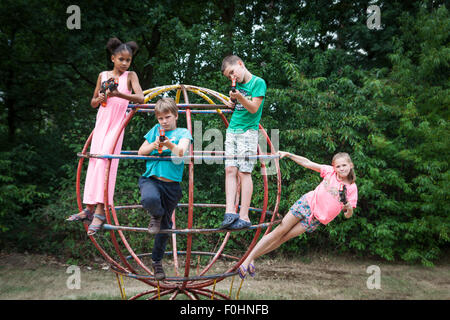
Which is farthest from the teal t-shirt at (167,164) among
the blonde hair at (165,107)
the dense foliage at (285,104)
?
the dense foliage at (285,104)

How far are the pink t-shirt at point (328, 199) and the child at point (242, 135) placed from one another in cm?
69

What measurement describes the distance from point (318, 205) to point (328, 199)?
11cm

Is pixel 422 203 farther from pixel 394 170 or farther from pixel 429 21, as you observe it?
pixel 429 21

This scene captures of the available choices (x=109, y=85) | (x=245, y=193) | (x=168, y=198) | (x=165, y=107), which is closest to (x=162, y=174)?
(x=168, y=198)

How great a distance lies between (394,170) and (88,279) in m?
5.07

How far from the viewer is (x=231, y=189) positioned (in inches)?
128

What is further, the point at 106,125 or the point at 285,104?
the point at 285,104

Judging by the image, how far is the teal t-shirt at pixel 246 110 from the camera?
130 inches

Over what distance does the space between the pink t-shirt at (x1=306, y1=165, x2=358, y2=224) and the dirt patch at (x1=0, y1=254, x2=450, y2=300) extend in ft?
6.13

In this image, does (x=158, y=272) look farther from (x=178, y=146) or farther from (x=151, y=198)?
(x=178, y=146)

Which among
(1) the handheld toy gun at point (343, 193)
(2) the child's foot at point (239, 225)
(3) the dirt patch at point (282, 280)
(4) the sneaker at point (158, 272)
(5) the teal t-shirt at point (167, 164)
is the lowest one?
(3) the dirt patch at point (282, 280)

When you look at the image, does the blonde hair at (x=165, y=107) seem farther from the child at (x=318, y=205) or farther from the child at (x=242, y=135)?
the child at (x=318, y=205)

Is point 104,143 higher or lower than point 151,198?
higher

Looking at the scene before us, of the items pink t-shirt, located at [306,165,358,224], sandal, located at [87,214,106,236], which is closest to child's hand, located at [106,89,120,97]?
sandal, located at [87,214,106,236]
